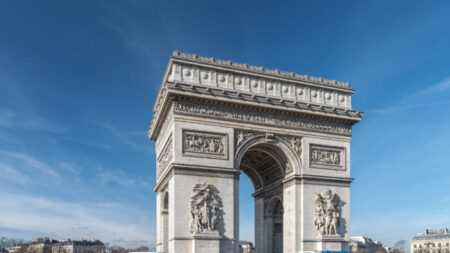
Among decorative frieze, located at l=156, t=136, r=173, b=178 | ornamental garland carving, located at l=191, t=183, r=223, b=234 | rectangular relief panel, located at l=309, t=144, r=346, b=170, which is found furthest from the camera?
rectangular relief panel, located at l=309, t=144, r=346, b=170

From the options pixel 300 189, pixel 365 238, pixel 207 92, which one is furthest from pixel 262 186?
pixel 365 238

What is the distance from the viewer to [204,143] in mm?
24219

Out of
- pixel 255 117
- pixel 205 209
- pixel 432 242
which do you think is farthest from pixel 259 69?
pixel 432 242

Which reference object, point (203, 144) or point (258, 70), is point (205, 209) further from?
point (258, 70)

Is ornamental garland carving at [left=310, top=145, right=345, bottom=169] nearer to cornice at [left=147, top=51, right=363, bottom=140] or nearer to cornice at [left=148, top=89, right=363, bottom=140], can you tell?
cornice at [left=148, top=89, right=363, bottom=140]

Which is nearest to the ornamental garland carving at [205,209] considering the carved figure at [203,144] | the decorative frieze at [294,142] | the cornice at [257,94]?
the carved figure at [203,144]

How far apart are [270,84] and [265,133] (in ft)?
9.98

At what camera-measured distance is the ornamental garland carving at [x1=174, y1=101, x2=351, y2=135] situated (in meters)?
24.1

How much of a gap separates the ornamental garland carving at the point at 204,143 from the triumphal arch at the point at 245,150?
6 centimetres

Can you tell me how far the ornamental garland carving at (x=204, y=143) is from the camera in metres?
23.9

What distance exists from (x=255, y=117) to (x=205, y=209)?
6177mm

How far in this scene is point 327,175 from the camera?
2672 centimetres

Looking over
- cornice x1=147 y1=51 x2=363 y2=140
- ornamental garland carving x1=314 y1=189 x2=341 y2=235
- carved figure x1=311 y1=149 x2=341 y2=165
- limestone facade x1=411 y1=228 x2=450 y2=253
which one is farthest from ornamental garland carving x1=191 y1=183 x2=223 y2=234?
limestone facade x1=411 y1=228 x2=450 y2=253

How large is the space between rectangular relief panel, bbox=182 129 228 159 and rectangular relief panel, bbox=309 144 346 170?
Result: 572cm
